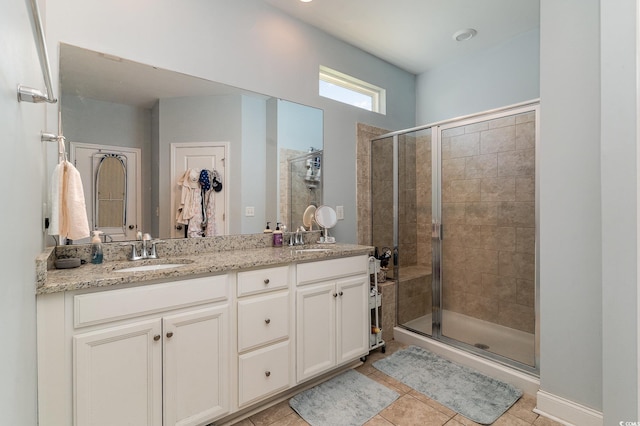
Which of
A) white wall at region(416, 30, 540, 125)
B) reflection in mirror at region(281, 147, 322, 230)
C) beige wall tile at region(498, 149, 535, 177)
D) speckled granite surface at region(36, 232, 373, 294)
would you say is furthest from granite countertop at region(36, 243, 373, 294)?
white wall at region(416, 30, 540, 125)

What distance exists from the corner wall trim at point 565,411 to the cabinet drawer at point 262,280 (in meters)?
→ 1.66

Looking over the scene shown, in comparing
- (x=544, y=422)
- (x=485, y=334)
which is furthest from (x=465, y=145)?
(x=544, y=422)

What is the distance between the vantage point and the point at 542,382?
1771 millimetres

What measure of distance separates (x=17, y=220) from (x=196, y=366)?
1023 millimetres

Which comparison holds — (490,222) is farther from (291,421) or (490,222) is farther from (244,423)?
(244,423)

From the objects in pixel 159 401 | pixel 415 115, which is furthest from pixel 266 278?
pixel 415 115

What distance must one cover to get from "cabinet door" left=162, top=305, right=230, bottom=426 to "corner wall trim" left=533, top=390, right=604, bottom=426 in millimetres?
1814

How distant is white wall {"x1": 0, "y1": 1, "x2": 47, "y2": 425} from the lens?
652 millimetres

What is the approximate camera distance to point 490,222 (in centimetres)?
272

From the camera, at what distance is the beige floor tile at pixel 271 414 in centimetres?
169

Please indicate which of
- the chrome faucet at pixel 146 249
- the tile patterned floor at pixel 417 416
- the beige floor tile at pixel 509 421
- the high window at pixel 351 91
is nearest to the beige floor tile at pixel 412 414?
the tile patterned floor at pixel 417 416

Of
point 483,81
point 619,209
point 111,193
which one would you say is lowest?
point 619,209

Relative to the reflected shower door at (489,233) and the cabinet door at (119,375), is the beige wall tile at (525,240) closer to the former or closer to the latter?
the reflected shower door at (489,233)

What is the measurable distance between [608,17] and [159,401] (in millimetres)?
2754
